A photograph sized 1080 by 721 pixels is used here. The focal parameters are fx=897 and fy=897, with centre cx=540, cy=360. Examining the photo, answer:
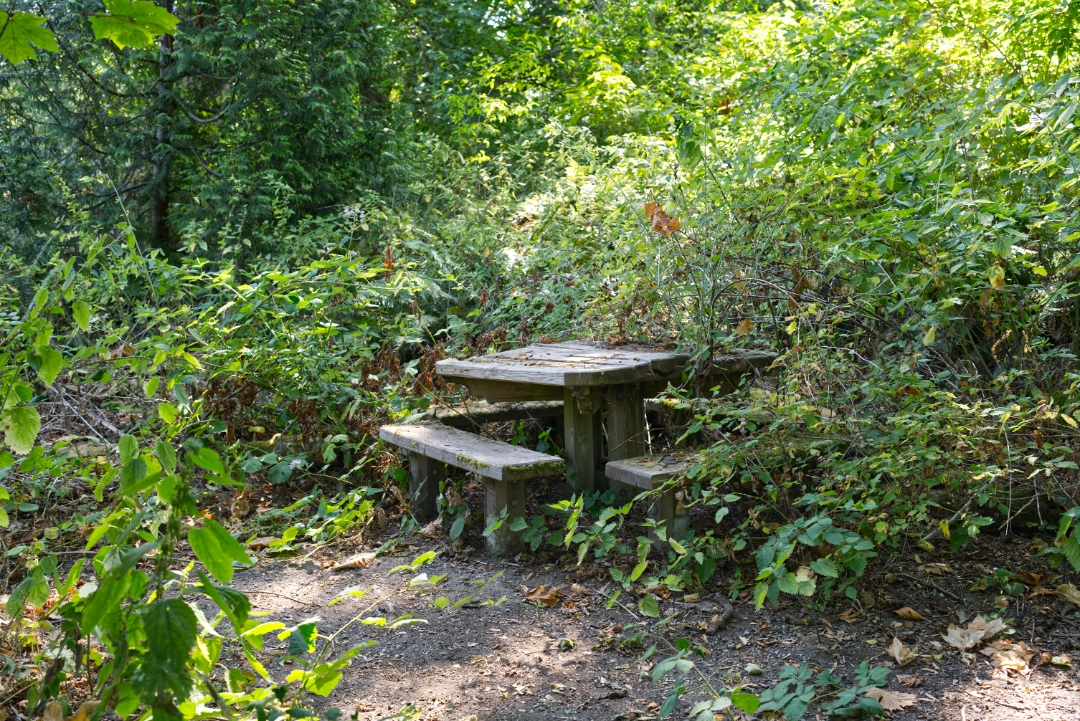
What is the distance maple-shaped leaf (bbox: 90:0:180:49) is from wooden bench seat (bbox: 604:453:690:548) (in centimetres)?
240

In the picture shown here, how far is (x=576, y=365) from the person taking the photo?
165 inches

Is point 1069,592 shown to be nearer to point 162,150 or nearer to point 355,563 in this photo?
point 355,563

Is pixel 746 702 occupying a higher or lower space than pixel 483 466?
lower

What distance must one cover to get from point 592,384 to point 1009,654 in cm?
186

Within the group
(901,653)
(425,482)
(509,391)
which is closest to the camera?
(901,653)

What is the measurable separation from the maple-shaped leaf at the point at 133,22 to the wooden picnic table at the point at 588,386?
87.4 inches

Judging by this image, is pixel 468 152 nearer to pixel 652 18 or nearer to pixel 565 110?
pixel 565 110

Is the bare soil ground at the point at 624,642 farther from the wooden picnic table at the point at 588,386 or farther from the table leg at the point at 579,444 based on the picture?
the wooden picnic table at the point at 588,386

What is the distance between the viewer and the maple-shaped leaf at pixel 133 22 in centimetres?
210

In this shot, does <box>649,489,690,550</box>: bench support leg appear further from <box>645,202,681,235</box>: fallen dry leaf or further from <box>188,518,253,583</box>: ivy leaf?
<box>188,518,253,583</box>: ivy leaf

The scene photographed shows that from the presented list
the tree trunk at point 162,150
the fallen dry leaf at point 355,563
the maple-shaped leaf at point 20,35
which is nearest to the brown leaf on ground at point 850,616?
the fallen dry leaf at point 355,563

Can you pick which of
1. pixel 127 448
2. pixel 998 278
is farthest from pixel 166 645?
pixel 998 278

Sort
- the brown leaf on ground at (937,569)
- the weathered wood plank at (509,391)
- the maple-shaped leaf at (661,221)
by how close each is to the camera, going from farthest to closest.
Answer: the weathered wood plank at (509,391)
the maple-shaped leaf at (661,221)
the brown leaf on ground at (937,569)

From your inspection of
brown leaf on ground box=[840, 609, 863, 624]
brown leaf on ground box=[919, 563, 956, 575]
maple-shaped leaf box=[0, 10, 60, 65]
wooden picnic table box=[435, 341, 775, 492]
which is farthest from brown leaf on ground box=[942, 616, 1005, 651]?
maple-shaped leaf box=[0, 10, 60, 65]
